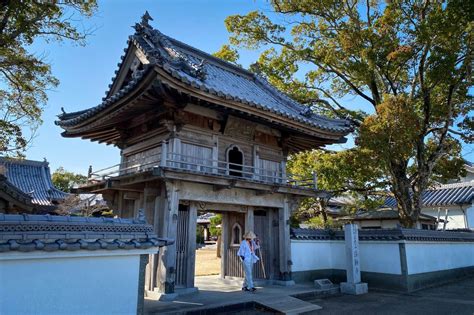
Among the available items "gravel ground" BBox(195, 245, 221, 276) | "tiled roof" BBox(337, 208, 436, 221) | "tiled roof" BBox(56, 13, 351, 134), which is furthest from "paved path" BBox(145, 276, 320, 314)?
"tiled roof" BBox(337, 208, 436, 221)

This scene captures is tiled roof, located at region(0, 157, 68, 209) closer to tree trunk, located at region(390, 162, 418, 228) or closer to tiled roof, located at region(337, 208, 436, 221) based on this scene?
tiled roof, located at region(337, 208, 436, 221)

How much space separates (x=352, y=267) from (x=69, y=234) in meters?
9.81

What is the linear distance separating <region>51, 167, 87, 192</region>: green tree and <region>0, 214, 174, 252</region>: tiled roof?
1886 inches

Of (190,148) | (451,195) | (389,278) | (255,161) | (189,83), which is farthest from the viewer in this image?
(451,195)

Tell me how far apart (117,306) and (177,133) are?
219 inches

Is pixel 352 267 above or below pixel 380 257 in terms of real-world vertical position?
below

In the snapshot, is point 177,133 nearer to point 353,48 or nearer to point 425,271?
point 353,48

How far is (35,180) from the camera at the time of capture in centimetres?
2883

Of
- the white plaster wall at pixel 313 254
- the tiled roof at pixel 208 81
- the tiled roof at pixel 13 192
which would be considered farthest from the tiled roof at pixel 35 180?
the white plaster wall at pixel 313 254

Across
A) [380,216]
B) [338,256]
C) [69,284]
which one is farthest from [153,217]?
[380,216]

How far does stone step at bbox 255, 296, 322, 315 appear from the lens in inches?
352

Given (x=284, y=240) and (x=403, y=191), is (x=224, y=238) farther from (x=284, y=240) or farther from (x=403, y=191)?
(x=403, y=191)

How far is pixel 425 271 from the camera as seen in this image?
13445 mm

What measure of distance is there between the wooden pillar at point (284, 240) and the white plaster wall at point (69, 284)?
709cm
